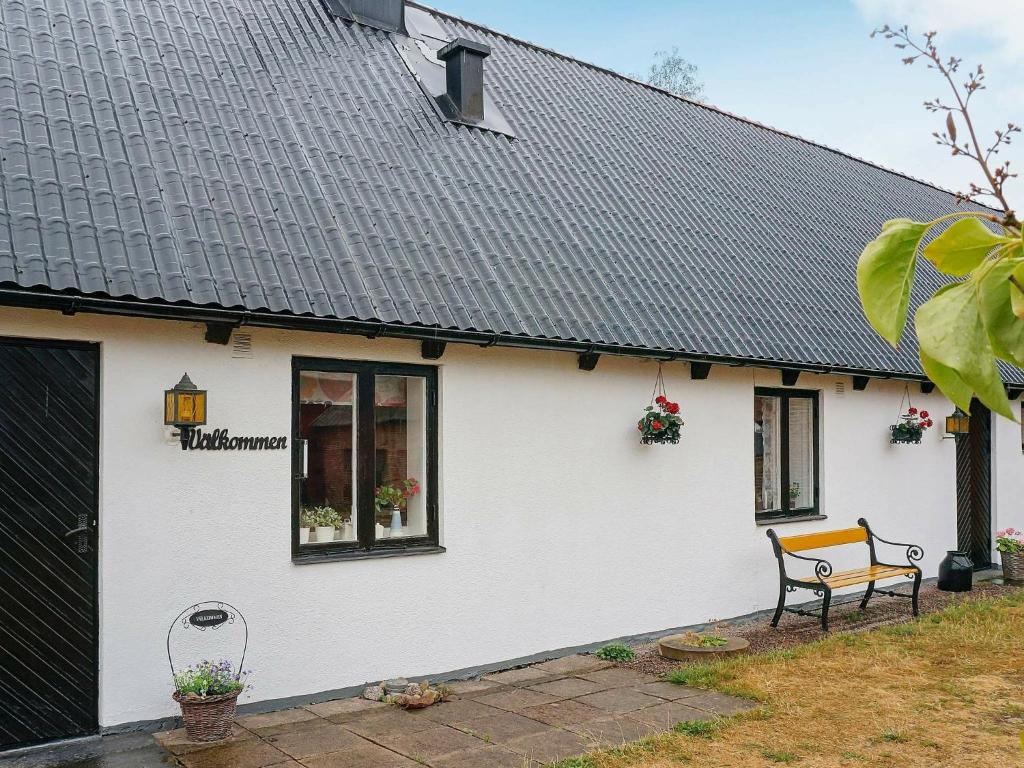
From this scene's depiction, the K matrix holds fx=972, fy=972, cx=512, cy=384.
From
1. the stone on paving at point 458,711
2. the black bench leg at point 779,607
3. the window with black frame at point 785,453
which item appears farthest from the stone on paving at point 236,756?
the window with black frame at point 785,453

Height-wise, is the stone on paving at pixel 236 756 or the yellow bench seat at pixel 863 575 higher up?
the yellow bench seat at pixel 863 575

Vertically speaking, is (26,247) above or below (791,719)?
above

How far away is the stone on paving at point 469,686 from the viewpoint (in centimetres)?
757

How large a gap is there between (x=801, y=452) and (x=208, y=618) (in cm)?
723

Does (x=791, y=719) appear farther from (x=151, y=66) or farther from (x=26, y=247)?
(x=151, y=66)

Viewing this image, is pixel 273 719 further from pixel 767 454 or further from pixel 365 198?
pixel 767 454

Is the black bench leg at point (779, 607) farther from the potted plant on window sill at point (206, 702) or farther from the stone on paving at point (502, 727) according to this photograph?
Answer: the potted plant on window sill at point (206, 702)

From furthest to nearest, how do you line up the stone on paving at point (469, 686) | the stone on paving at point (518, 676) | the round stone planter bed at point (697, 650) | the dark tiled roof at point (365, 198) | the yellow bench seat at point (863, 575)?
the yellow bench seat at point (863, 575), the round stone planter bed at point (697, 650), the stone on paving at point (518, 676), the stone on paving at point (469, 686), the dark tiled roof at point (365, 198)

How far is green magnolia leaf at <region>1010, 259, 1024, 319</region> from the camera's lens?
98cm

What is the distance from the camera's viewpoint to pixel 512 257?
888 centimetres

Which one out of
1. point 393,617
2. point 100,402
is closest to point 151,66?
point 100,402

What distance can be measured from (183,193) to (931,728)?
257 inches

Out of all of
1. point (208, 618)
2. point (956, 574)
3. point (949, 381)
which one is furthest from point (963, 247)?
point (956, 574)

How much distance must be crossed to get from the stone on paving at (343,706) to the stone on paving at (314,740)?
12.0 inches
